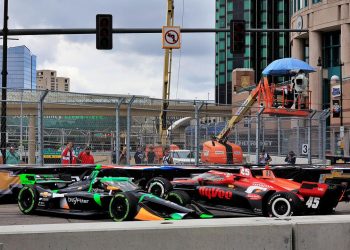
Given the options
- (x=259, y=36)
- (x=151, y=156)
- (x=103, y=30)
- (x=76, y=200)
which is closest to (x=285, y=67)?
(x=103, y=30)

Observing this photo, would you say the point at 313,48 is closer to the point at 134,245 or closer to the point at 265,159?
the point at 265,159

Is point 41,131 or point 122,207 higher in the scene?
point 41,131

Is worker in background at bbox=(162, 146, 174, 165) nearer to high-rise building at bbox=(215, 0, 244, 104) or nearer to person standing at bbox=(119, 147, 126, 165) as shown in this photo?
person standing at bbox=(119, 147, 126, 165)

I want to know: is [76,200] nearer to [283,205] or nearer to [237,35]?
[283,205]

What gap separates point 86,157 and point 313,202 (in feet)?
20.2

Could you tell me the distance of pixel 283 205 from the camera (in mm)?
9789

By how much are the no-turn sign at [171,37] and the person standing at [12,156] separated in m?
7.32

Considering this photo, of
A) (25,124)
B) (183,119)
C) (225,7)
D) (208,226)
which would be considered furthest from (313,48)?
(208,226)

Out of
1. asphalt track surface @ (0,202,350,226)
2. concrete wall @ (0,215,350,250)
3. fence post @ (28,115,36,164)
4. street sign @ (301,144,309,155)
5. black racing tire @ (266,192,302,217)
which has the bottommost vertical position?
asphalt track surface @ (0,202,350,226)

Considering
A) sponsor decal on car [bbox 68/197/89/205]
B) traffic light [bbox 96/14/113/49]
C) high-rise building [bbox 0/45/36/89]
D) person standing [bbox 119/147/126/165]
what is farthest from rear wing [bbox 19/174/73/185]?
high-rise building [bbox 0/45/36/89]

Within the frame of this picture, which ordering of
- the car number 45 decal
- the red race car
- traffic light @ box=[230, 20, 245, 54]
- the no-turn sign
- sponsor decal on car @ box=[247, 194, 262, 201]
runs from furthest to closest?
the no-turn sign < traffic light @ box=[230, 20, 245, 54] < the car number 45 decal < sponsor decal on car @ box=[247, 194, 262, 201] < the red race car

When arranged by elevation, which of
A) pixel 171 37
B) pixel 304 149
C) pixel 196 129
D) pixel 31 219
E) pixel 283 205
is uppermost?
pixel 171 37

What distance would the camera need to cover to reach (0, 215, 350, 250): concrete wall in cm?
473

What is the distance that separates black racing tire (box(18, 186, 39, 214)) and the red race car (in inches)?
92.2
